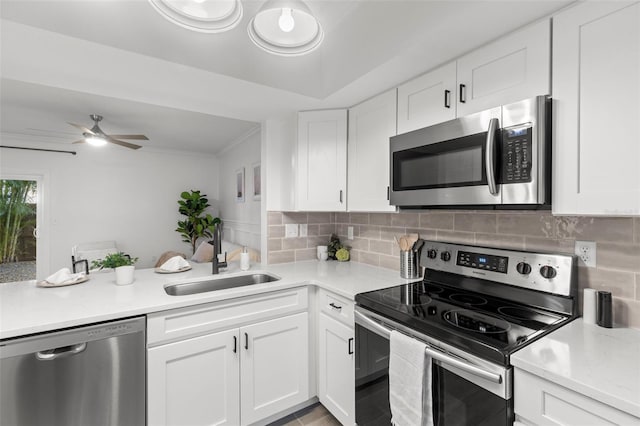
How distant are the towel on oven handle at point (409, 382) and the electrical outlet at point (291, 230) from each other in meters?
1.43

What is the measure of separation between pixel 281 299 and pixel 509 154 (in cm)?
142

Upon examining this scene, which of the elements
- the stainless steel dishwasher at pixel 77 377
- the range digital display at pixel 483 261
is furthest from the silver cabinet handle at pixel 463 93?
the stainless steel dishwasher at pixel 77 377

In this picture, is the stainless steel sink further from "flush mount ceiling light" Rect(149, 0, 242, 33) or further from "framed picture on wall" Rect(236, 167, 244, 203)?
"framed picture on wall" Rect(236, 167, 244, 203)

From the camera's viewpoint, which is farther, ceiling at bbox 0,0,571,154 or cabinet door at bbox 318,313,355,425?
cabinet door at bbox 318,313,355,425

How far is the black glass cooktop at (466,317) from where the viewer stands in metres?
1.01

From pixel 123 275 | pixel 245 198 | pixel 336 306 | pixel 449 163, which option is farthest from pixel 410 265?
pixel 245 198

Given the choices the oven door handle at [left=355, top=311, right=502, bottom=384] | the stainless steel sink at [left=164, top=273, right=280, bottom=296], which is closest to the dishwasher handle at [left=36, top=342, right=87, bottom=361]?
the stainless steel sink at [left=164, top=273, right=280, bottom=296]

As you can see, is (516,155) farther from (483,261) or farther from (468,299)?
(468,299)

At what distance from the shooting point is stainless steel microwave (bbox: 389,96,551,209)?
3.57 ft

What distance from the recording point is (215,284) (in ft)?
6.75

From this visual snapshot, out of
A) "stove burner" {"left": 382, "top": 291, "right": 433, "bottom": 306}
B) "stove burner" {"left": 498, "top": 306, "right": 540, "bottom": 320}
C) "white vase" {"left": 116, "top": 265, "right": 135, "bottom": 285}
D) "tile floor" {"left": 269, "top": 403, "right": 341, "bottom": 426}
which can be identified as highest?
"white vase" {"left": 116, "top": 265, "right": 135, "bottom": 285}

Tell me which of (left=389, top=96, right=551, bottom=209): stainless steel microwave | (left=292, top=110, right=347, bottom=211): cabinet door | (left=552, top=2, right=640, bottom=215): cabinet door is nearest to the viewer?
(left=552, top=2, right=640, bottom=215): cabinet door

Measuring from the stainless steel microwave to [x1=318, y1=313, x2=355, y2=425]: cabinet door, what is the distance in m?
0.84

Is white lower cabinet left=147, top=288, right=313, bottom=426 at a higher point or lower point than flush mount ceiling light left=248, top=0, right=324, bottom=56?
lower
